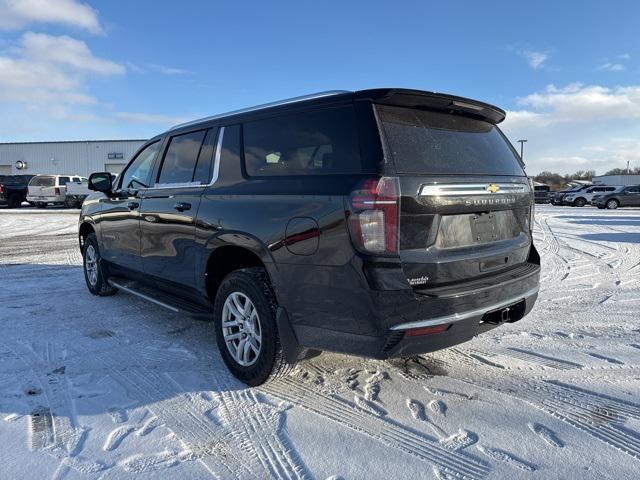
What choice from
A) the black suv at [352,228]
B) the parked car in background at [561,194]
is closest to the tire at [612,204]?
the parked car in background at [561,194]

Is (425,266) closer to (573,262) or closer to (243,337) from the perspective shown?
(243,337)

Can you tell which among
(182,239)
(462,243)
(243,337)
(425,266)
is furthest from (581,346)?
(182,239)

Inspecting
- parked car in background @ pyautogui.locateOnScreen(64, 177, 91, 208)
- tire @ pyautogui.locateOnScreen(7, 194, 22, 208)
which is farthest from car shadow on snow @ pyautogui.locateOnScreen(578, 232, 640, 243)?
tire @ pyautogui.locateOnScreen(7, 194, 22, 208)

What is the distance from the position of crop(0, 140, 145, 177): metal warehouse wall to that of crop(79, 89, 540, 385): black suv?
144 ft

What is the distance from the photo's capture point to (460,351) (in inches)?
154

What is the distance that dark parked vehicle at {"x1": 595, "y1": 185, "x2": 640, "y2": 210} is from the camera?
28.0 m

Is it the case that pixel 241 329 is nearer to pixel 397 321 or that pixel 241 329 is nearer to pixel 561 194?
pixel 397 321

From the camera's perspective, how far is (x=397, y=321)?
258 centimetres

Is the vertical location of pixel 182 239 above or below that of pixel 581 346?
above

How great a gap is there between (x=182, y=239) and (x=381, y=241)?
2.00 metres

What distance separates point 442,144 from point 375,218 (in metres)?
0.84

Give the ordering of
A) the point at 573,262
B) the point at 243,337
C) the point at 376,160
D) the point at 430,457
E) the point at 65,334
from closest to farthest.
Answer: the point at 430,457
the point at 376,160
the point at 243,337
the point at 65,334
the point at 573,262

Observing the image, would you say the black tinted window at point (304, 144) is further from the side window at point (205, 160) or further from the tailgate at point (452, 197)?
the side window at point (205, 160)

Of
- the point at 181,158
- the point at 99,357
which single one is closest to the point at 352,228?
the point at 181,158
